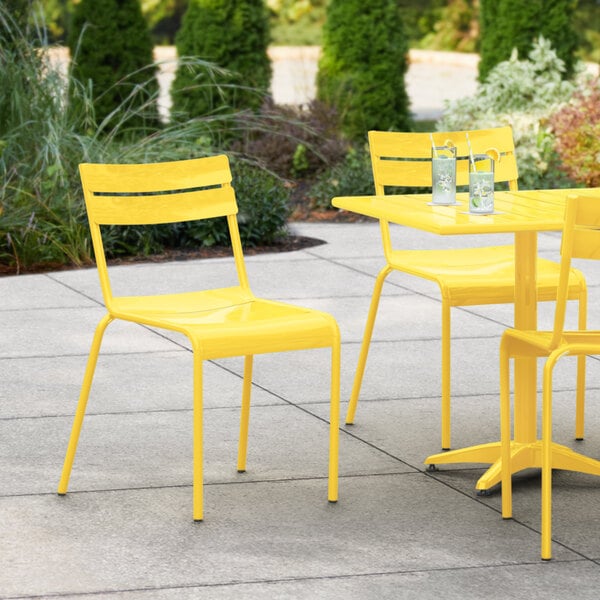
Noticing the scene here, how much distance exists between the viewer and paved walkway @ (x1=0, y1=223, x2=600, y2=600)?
12.4 feet

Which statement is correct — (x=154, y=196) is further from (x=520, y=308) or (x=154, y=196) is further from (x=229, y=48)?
(x=229, y=48)

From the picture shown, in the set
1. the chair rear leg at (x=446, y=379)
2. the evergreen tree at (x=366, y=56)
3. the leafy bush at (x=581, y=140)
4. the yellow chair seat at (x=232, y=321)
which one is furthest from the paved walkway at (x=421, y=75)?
the yellow chair seat at (x=232, y=321)

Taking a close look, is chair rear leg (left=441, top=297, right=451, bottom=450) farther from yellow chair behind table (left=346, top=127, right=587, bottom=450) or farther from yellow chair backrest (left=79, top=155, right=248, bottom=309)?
yellow chair backrest (left=79, top=155, right=248, bottom=309)

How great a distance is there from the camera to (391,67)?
14.5 metres

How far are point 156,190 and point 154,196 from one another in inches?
1.8

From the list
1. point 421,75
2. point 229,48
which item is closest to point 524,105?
point 229,48

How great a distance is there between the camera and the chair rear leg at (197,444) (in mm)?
4070

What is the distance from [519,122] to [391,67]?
2.67 m

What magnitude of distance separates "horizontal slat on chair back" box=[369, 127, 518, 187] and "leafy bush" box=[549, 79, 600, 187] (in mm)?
5463

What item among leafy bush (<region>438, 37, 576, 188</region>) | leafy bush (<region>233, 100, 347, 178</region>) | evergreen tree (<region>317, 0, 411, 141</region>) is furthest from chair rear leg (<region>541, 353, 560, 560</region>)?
evergreen tree (<region>317, 0, 411, 141</region>)

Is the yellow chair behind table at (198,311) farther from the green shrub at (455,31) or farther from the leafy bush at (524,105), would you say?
the green shrub at (455,31)

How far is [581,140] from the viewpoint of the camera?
11.1 metres

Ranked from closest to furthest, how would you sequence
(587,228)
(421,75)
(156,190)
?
(587,228)
(156,190)
(421,75)

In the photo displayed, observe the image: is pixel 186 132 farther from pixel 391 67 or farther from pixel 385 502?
pixel 385 502
